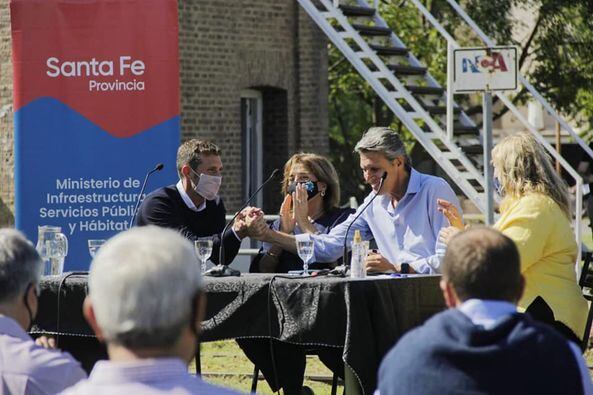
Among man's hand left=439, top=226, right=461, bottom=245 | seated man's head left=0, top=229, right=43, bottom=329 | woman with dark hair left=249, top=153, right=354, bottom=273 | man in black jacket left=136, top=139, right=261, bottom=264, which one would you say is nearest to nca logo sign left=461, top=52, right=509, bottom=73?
woman with dark hair left=249, top=153, right=354, bottom=273

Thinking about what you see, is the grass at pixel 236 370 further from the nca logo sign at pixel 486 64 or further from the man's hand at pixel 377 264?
the nca logo sign at pixel 486 64

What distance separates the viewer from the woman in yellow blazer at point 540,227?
668 cm

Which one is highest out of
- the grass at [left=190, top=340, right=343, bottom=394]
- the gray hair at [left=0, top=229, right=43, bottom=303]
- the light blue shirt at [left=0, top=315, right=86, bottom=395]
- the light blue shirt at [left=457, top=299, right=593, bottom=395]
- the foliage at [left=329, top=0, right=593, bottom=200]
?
the foliage at [left=329, top=0, right=593, bottom=200]

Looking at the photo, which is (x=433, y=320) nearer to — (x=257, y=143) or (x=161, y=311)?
(x=161, y=311)

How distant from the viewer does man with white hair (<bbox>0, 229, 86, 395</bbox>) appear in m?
3.88

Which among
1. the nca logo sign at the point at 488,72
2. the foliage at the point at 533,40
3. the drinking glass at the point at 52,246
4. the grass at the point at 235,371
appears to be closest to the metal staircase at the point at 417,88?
the nca logo sign at the point at 488,72

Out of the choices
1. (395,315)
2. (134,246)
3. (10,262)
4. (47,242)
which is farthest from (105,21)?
(134,246)

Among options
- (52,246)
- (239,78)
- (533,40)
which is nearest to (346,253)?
(52,246)

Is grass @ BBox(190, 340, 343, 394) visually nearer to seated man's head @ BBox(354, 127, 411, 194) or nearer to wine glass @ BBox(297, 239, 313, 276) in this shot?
wine glass @ BBox(297, 239, 313, 276)

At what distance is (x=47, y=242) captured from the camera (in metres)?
7.79

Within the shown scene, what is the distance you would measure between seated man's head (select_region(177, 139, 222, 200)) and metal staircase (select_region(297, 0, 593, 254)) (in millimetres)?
6196

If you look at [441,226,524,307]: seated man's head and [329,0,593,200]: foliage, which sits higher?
[329,0,593,200]: foliage

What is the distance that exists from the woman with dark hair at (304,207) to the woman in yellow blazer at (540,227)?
1906mm

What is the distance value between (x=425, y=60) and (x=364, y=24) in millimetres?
7377
